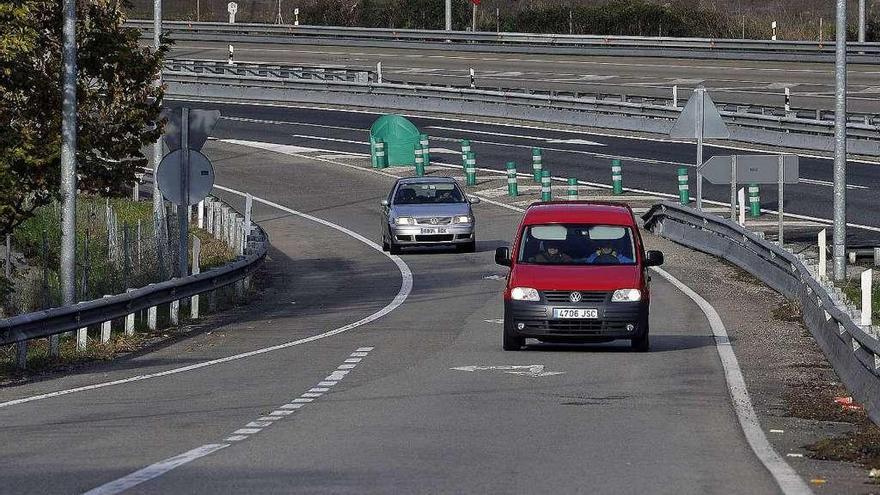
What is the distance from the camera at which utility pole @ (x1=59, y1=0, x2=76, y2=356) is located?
69.8 ft

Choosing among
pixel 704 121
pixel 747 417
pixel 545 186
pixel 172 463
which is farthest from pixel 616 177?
pixel 172 463

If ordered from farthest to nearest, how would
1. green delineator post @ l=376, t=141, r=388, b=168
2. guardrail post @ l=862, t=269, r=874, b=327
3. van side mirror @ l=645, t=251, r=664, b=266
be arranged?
green delineator post @ l=376, t=141, r=388, b=168, van side mirror @ l=645, t=251, r=664, b=266, guardrail post @ l=862, t=269, r=874, b=327

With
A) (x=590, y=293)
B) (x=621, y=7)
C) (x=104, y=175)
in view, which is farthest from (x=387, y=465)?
(x=621, y=7)

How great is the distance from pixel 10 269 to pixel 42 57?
13.8 ft

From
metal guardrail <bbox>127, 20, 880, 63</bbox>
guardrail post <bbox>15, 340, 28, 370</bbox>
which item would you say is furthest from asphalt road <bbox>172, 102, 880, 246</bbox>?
guardrail post <bbox>15, 340, 28, 370</bbox>

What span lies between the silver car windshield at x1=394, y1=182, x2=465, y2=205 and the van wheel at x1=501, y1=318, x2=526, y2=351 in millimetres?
16328

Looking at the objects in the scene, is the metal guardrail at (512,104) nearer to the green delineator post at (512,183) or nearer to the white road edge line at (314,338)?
the green delineator post at (512,183)

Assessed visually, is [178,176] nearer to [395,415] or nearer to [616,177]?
[395,415]

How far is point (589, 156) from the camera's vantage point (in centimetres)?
5259

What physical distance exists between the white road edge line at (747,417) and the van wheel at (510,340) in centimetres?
226

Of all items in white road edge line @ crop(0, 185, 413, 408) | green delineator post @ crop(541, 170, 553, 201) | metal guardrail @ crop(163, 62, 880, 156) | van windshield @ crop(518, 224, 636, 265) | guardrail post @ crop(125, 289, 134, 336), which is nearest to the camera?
white road edge line @ crop(0, 185, 413, 408)

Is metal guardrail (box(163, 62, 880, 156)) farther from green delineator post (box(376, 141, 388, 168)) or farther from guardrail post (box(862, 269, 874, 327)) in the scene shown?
guardrail post (box(862, 269, 874, 327))

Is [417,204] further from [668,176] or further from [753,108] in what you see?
[753,108]

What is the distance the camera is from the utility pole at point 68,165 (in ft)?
69.8
